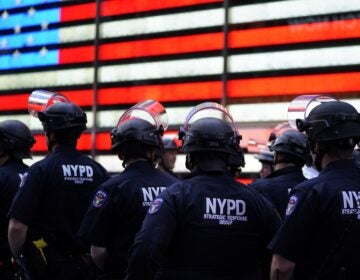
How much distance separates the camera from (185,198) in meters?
3.66

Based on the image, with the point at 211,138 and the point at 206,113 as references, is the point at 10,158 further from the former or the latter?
the point at 211,138

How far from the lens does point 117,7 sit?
1154cm

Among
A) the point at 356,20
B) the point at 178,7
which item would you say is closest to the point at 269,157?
the point at 356,20

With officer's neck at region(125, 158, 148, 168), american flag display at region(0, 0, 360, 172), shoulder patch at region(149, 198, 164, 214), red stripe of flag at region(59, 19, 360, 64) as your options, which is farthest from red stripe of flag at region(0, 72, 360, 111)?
shoulder patch at region(149, 198, 164, 214)

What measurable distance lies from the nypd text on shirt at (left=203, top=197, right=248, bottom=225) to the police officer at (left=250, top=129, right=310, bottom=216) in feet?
5.77

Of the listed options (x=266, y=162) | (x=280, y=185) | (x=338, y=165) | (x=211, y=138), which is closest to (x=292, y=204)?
(x=338, y=165)

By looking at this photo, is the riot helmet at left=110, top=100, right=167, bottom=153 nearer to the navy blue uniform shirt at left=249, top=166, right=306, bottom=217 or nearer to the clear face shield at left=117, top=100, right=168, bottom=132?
the clear face shield at left=117, top=100, right=168, bottom=132

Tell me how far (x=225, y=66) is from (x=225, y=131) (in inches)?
247

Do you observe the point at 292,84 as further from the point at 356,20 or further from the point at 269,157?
the point at 269,157

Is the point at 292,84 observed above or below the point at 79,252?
above

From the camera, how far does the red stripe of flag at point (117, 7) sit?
10820mm

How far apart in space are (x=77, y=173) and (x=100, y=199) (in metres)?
0.77

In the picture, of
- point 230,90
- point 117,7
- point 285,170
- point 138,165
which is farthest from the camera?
point 117,7

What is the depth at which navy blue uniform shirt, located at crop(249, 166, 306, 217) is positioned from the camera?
5.43 meters
